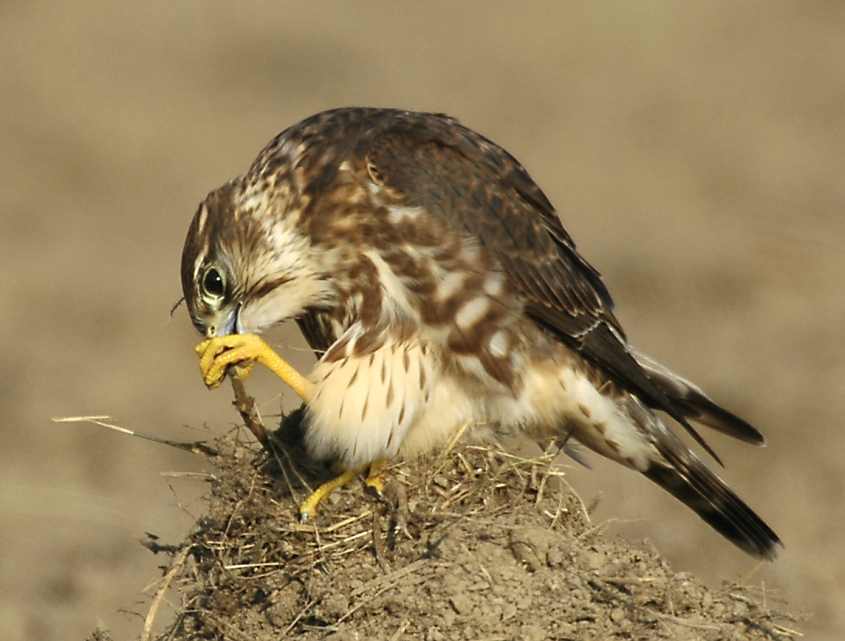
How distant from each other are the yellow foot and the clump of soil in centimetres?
21

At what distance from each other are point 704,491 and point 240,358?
1.79 m

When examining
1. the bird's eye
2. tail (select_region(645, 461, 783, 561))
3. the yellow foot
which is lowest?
the yellow foot

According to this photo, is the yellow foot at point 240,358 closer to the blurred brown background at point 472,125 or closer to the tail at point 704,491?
the blurred brown background at point 472,125

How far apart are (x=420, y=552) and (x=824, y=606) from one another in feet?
9.40

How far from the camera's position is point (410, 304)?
20.1 ft

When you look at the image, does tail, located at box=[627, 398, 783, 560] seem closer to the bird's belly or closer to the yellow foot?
the bird's belly

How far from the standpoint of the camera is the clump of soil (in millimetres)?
5402

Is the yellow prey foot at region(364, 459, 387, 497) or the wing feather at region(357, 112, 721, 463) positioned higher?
the wing feather at region(357, 112, 721, 463)

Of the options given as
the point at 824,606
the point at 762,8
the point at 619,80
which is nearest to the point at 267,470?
the point at 824,606

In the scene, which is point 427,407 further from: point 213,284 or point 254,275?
point 213,284

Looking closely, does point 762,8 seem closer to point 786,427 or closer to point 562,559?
point 786,427

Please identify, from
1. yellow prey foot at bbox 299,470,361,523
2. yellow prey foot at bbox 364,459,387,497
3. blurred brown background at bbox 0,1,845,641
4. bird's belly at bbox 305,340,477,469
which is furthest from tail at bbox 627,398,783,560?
yellow prey foot at bbox 299,470,361,523

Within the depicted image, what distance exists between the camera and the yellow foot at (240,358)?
19.8 ft

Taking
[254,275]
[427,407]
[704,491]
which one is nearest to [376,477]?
[427,407]
